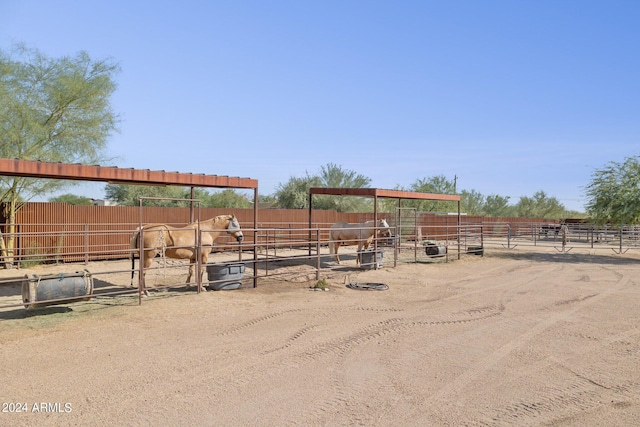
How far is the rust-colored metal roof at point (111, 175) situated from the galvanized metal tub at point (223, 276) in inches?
70.6

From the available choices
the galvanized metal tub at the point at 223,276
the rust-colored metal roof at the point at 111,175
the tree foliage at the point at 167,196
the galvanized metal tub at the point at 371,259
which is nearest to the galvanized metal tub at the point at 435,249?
the galvanized metal tub at the point at 371,259

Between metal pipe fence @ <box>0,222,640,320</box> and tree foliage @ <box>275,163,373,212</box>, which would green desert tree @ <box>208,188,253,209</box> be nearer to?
tree foliage @ <box>275,163,373,212</box>

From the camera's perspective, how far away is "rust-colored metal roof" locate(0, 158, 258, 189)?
698 cm

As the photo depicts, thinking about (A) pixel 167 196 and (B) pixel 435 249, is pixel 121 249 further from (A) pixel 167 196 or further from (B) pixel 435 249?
(A) pixel 167 196

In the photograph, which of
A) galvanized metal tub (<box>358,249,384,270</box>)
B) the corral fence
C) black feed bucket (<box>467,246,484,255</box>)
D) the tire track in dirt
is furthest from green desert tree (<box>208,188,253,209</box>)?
the tire track in dirt

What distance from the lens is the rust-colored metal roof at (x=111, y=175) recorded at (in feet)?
22.9

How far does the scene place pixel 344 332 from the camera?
675 cm

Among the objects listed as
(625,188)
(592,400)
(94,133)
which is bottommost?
(592,400)

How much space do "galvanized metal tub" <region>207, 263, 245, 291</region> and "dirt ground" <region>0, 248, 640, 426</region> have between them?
289 millimetres

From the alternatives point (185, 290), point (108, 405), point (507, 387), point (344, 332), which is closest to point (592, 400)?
point (507, 387)

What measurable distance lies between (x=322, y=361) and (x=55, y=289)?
4.57m

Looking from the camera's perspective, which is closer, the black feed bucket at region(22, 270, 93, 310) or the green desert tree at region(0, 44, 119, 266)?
the black feed bucket at region(22, 270, 93, 310)

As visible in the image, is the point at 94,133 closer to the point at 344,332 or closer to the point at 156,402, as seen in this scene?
the point at 344,332

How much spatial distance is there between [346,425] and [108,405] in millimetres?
2104
